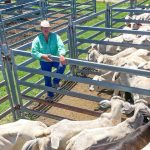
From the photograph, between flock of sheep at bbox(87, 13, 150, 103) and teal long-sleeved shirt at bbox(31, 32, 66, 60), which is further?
flock of sheep at bbox(87, 13, 150, 103)

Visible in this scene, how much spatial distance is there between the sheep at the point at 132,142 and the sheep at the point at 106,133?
131mm

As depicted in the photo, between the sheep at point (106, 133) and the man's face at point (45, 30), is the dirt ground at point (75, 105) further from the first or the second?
the sheep at point (106, 133)

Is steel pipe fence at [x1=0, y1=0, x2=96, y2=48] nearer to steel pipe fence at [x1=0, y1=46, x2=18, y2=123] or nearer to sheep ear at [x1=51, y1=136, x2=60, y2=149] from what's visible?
steel pipe fence at [x1=0, y1=46, x2=18, y2=123]

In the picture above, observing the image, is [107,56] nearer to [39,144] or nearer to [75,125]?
[75,125]

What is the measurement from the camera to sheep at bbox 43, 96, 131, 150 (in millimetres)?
4781

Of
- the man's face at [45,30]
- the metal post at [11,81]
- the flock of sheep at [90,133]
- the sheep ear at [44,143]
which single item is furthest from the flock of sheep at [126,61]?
the sheep ear at [44,143]

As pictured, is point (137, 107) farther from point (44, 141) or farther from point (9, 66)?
point (9, 66)

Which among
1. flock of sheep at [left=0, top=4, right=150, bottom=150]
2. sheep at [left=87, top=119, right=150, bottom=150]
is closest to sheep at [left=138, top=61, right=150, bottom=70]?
flock of sheep at [left=0, top=4, right=150, bottom=150]

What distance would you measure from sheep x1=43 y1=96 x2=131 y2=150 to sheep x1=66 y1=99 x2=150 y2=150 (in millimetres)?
156

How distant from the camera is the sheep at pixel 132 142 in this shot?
4.10m

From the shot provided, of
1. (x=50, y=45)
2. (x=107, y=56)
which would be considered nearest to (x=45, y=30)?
(x=50, y=45)

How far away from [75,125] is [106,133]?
0.58m

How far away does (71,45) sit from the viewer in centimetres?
854

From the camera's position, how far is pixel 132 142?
166 inches
